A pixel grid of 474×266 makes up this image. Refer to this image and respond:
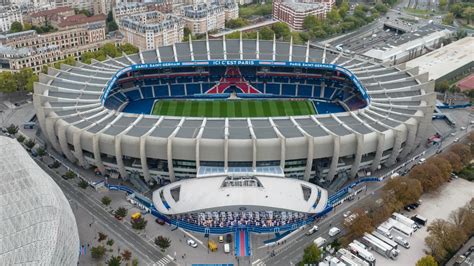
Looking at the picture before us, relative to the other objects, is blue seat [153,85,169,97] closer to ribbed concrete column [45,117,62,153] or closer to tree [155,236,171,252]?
ribbed concrete column [45,117,62,153]

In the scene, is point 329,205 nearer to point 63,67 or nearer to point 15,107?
point 63,67

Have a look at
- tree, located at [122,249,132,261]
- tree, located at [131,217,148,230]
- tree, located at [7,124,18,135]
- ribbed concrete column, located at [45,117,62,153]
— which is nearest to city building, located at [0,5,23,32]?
tree, located at [7,124,18,135]

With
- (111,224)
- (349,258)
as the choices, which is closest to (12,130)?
(111,224)

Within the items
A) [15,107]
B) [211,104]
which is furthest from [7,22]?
[211,104]

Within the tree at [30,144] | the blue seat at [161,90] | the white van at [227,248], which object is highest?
the blue seat at [161,90]

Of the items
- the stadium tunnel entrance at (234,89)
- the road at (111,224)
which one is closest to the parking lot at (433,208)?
the road at (111,224)

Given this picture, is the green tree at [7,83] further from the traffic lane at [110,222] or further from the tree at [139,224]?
the tree at [139,224]

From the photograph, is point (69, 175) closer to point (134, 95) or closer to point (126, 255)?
point (126, 255)
